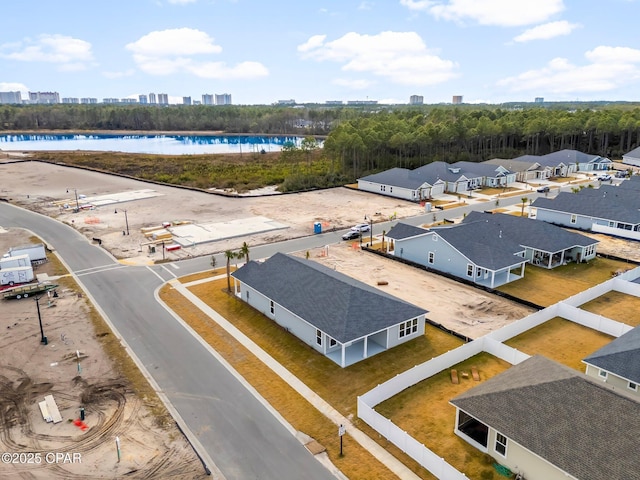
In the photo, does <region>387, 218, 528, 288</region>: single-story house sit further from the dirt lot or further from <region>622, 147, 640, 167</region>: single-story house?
<region>622, 147, 640, 167</region>: single-story house

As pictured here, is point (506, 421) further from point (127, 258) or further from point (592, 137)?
point (592, 137)

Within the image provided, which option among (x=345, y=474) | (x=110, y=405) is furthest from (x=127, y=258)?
(x=345, y=474)

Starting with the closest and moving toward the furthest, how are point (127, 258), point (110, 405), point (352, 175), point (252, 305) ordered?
1. point (110, 405)
2. point (252, 305)
3. point (127, 258)
4. point (352, 175)

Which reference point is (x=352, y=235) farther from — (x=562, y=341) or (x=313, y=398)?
(x=313, y=398)

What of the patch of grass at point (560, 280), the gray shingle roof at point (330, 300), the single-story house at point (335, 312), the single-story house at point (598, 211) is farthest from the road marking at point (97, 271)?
the single-story house at point (598, 211)

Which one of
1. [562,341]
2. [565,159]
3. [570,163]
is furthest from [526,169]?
[562,341]

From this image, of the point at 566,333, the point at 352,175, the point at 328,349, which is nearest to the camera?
the point at 328,349
